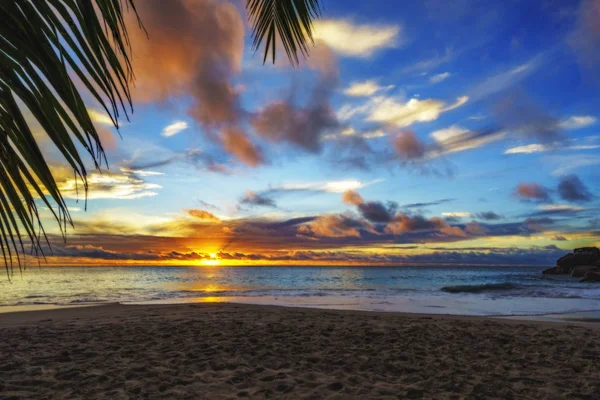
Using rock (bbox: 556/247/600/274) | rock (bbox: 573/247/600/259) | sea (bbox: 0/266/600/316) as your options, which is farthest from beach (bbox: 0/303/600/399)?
rock (bbox: 573/247/600/259)

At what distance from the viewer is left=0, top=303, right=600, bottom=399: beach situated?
4387 millimetres

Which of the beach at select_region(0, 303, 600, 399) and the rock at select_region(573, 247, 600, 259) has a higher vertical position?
the rock at select_region(573, 247, 600, 259)

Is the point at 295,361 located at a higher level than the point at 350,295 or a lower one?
higher

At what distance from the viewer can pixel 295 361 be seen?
18.1 feet

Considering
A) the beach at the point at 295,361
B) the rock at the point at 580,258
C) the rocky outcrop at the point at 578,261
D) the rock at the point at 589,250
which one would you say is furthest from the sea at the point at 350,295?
the rock at the point at 589,250

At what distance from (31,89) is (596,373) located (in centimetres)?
680

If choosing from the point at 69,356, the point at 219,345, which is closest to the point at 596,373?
the point at 219,345

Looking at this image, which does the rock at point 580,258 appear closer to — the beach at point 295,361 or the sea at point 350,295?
the sea at point 350,295

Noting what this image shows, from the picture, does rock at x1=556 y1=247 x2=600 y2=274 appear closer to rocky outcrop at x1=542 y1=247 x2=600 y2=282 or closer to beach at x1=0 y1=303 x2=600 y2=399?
rocky outcrop at x1=542 y1=247 x2=600 y2=282

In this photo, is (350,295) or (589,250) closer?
(350,295)

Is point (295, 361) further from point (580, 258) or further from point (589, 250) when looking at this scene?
point (589, 250)

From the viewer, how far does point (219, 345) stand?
6.36 meters

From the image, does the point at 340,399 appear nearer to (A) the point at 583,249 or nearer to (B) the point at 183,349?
(B) the point at 183,349

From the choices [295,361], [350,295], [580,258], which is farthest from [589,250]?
[295,361]
